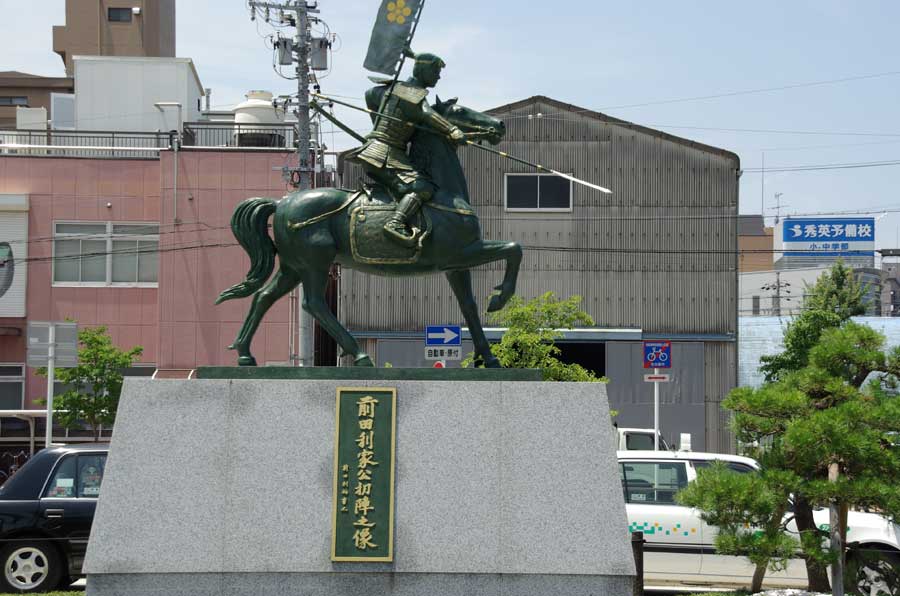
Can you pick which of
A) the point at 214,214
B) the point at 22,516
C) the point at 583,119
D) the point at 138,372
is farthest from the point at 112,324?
the point at 22,516

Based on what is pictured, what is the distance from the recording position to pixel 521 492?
9.48m

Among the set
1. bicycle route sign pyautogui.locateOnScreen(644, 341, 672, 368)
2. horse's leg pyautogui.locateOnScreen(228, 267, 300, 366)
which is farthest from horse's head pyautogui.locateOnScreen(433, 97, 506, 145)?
bicycle route sign pyautogui.locateOnScreen(644, 341, 672, 368)

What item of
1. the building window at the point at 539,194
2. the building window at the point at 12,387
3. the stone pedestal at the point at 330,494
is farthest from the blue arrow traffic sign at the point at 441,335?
the building window at the point at 12,387

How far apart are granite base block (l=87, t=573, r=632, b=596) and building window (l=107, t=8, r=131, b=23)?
140ft

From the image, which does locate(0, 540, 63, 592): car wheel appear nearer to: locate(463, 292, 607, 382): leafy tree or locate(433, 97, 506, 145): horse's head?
locate(433, 97, 506, 145): horse's head

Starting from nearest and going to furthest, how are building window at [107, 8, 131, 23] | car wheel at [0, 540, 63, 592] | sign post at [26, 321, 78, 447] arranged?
car wheel at [0, 540, 63, 592], sign post at [26, 321, 78, 447], building window at [107, 8, 131, 23]

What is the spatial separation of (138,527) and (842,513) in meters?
5.68

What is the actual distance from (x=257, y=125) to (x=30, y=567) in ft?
56.3

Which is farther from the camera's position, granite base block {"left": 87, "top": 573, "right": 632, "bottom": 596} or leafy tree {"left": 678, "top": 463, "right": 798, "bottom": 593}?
leafy tree {"left": 678, "top": 463, "right": 798, "bottom": 593}

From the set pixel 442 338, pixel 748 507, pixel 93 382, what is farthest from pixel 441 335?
pixel 748 507

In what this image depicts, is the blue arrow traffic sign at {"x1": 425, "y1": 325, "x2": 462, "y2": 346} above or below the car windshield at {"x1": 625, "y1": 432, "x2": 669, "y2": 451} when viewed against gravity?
above

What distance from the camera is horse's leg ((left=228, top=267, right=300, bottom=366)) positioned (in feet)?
34.9

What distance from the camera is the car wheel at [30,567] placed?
12.2 meters

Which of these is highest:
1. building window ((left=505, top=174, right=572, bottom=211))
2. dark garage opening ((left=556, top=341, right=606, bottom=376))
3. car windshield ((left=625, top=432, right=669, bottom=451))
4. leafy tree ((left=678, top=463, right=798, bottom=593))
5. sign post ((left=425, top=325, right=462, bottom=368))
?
building window ((left=505, top=174, right=572, bottom=211))
